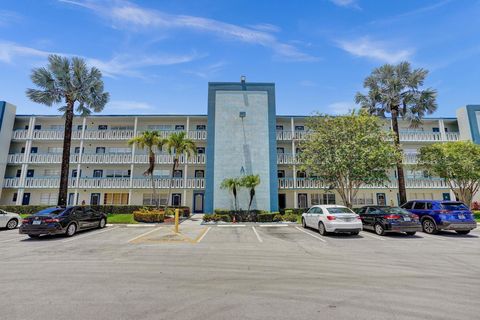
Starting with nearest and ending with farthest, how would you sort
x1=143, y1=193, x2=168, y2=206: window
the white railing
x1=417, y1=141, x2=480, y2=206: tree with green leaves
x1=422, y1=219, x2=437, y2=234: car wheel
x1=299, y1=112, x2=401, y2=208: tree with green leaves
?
x1=422, y1=219, x2=437, y2=234: car wheel < x1=299, y1=112, x2=401, y2=208: tree with green leaves < x1=417, y1=141, x2=480, y2=206: tree with green leaves < the white railing < x1=143, y1=193, x2=168, y2=206: window

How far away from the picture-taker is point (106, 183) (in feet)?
91.6

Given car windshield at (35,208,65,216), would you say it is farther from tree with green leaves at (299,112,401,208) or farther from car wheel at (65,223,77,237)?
tree with green leaves at (299,112,401,208)

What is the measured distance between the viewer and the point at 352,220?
1238cm

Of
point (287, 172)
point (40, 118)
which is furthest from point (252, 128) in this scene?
A: point (40, 118)

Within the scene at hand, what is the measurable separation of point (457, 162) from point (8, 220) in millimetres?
33945

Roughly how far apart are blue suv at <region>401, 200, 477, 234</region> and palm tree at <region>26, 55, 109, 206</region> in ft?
85.4

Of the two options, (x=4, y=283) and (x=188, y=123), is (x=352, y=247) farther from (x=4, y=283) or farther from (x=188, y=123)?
(x=188, y=123)

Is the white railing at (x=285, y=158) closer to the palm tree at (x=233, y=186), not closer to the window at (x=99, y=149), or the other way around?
the palm tree at (x=233, y=186)

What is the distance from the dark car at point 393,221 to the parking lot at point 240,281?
5.70 feet

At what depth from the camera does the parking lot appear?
4.25 metres

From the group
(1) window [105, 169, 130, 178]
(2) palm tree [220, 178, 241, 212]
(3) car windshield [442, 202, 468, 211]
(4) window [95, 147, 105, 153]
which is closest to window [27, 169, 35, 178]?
(4) window [95, 147, 105, 153]

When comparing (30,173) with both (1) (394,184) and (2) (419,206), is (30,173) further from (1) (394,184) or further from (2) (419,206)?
(1) (394,184)

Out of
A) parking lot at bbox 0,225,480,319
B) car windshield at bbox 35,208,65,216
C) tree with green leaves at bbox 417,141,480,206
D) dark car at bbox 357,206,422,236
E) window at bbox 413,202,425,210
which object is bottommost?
parking lot at bbox 0,225,480,319

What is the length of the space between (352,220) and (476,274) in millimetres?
5894
